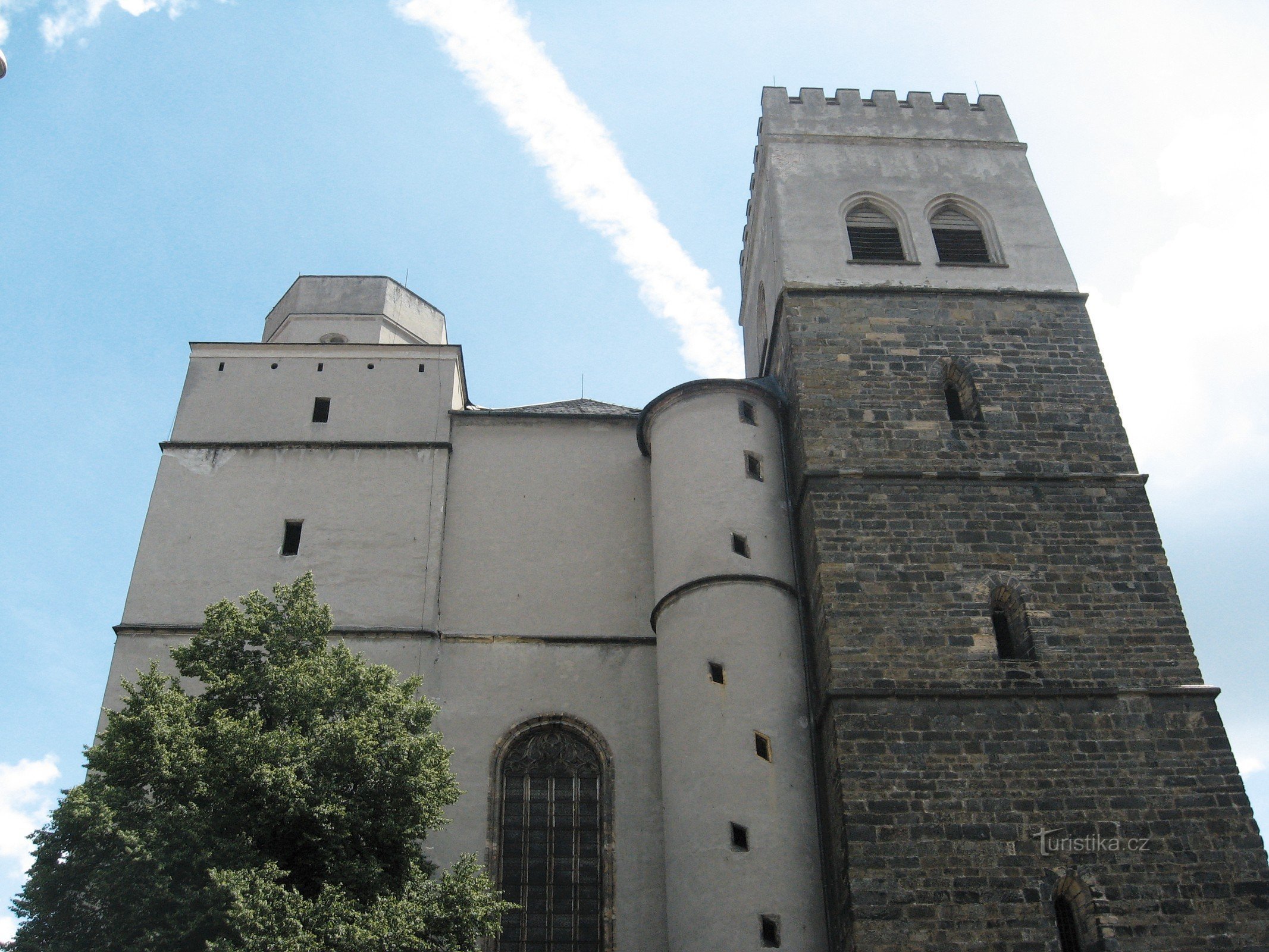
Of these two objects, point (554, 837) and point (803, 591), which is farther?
point (803, 591)

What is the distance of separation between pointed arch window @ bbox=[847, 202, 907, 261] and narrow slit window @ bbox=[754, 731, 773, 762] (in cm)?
846

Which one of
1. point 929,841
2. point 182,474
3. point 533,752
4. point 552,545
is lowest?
point 929,841

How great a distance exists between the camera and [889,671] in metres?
15.0

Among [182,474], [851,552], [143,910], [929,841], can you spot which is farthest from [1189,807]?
[182,474]

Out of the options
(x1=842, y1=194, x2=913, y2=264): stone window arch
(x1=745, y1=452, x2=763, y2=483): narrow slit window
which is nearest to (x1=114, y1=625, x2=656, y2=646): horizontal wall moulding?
(x1=745, y1=452, x2=763, y2=483): narrow slit window

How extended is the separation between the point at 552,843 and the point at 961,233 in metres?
12.2

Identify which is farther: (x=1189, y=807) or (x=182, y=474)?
(x=182, y=474)

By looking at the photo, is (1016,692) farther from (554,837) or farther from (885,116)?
(885,116)

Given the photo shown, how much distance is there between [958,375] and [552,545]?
6.67 m

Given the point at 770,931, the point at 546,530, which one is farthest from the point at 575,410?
the point at 770,931

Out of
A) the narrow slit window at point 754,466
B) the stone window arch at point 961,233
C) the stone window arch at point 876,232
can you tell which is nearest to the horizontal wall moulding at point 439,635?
the narrow slit window at point 754,466

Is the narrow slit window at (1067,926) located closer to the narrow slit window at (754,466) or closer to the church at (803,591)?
the church at (803,591)

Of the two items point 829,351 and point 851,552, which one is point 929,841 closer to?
point 851,552

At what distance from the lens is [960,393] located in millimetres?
18391
